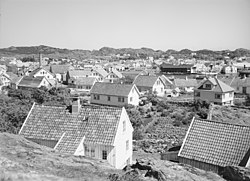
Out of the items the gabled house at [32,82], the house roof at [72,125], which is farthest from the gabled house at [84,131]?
the gabled house at [32,82]

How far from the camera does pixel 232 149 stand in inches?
572

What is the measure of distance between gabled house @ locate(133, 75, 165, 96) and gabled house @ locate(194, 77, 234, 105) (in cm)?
1174

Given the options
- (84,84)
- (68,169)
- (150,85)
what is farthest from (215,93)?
(68,169)

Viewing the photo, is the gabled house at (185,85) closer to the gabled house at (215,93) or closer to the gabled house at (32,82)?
the gabled house at (215,93)

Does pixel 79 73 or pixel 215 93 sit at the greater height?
pixel 79 73

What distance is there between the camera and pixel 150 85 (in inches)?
2242

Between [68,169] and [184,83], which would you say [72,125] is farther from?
[184,83]

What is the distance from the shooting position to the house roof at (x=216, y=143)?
14305mm

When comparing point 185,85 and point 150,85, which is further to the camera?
point 185,85

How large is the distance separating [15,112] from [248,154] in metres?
19.2

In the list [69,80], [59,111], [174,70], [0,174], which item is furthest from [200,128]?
[174,70]

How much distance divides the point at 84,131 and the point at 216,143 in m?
7.34

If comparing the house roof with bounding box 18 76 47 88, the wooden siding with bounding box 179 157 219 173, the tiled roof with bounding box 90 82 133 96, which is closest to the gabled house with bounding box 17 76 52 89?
the house roof with bounding box 18 76 47 88

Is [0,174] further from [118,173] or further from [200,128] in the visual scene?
[200,128]
